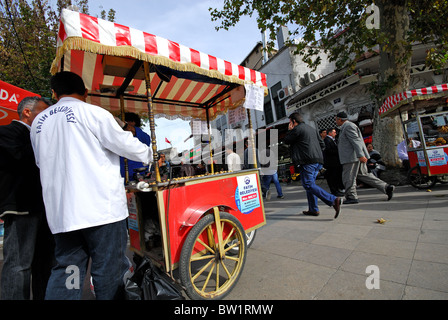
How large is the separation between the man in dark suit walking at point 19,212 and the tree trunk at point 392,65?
862cm

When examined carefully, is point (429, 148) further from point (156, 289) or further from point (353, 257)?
point (156, 289)

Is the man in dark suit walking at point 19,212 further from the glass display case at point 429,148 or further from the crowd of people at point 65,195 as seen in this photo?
the glass display case at point 429,148

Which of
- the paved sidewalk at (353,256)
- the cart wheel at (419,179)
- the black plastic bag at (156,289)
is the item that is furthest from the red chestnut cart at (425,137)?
the black plastic bag at (156,289)

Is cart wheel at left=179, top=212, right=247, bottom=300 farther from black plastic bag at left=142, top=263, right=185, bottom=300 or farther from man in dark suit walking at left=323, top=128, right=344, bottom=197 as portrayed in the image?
man in dark suit walking at left=323, top=128, right=344, bottom=197

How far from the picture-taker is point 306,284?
79.2 inches

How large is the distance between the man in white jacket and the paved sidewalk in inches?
46.6

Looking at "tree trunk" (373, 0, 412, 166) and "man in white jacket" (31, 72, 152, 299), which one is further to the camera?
"tree trunk" (373, 0, 412, 166)

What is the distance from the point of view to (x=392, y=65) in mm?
6902

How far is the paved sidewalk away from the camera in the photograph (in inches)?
73.0

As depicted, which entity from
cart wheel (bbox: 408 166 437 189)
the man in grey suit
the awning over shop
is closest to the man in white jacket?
the awning over shop

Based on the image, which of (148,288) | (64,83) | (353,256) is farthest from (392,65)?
(148,288)

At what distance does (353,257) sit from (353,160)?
274 centimetres
